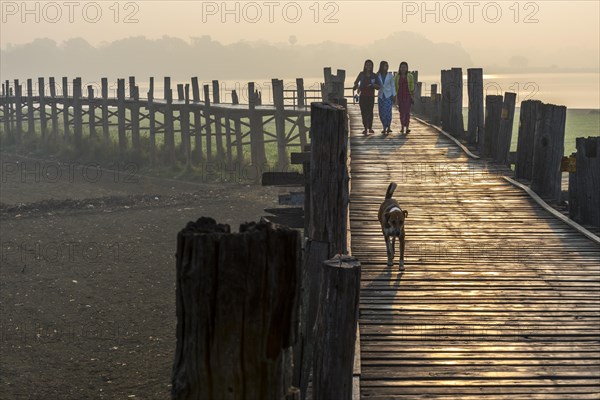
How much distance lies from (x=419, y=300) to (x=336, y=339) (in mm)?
2520

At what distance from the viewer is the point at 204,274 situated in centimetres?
357

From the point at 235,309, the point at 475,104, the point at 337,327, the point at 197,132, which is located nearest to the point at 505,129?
the point at 475,104

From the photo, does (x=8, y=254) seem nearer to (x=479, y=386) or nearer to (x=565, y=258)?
(x=565, y=258)

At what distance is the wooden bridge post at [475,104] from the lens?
17.5 m

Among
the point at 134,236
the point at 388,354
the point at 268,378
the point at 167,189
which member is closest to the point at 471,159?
the point at 134,236

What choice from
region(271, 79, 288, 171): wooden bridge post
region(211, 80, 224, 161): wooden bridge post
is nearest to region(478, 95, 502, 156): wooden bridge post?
region(271, 79, 288, 171): wooden bridge post

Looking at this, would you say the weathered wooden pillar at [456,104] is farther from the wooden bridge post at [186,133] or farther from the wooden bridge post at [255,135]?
the wooden bridge post at [186,133]

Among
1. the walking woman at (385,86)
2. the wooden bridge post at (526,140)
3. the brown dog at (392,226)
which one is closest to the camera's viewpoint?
the brown dog at (392,226)

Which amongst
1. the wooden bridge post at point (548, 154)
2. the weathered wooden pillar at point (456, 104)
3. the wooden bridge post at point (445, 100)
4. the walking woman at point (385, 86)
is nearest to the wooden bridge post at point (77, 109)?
the wooden bridge post at point (445, 100)

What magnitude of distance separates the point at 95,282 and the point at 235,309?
43.7 ft

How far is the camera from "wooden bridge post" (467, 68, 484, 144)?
17469 mm

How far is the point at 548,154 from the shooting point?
42.0 feet

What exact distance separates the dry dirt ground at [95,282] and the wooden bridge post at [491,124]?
5.50 meters

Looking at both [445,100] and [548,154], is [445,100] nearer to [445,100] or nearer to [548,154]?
[445,100]
